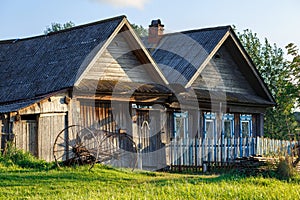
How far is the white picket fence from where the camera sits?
78.7ft

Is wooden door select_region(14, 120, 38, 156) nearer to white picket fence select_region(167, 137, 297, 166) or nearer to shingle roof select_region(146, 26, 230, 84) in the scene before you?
white picket fence select_region(167, 137, 297, 166)

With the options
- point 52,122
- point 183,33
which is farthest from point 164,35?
point 52,122

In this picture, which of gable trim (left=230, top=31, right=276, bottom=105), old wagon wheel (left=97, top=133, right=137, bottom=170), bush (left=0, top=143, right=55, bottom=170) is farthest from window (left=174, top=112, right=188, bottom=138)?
bush (left=0, top=143, right=55, bottom=170)

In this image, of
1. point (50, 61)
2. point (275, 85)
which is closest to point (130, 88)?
point (50, 61)

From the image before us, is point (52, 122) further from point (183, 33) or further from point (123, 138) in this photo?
point (183, 33)

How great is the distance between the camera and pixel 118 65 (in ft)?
78.8

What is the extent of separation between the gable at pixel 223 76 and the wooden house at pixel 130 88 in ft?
0.13

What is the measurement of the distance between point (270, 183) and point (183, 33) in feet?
49.6

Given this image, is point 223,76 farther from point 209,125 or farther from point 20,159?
point 20,159

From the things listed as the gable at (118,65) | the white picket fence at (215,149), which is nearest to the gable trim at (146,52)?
the gable at (118,65)

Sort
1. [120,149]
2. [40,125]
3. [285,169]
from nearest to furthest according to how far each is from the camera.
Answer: [285,169], [40,125], [120,149]

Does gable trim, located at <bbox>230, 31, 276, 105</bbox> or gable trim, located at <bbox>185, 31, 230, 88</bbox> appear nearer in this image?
gable trim, located at <bbox>185, 31, 230, 88</bbox>

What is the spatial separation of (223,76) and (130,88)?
656 cm

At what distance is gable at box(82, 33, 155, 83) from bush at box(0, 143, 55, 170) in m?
4.03
